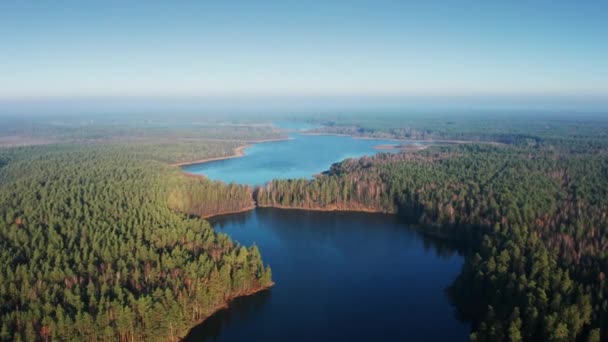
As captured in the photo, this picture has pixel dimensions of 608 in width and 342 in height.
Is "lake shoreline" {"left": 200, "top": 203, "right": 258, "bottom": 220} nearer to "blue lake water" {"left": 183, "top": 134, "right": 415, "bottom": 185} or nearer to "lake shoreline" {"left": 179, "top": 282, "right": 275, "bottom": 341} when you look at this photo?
"blue lake water" {"left": 183, "top": 134, "right": 415, "bottom": 185}

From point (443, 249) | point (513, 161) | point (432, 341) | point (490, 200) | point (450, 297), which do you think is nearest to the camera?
point (432, 341)

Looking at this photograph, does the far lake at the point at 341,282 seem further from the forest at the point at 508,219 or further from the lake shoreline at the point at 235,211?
the forest at the point at 508,219

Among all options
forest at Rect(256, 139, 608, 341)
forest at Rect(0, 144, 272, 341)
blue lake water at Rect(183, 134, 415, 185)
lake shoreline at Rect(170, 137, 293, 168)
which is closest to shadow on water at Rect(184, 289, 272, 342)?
forest at Rect(0, 144, 272, 341)

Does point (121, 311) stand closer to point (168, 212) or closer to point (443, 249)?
→ point (168, 212)

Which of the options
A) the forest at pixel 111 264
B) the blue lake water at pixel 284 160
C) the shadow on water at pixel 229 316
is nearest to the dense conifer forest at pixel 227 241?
the forest at pixel 111 264

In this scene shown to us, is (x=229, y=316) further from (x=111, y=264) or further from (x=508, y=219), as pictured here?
(x=508, y=219)

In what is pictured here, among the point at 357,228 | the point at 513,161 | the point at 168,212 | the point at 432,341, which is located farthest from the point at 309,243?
the point at 513,161
